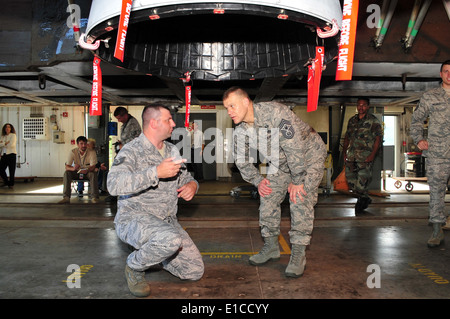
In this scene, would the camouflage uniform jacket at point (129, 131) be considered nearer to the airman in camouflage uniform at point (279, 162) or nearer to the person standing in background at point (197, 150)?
the airman in camouflage uniform at point (279, 162)

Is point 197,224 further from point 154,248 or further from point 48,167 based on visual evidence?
point 48,167

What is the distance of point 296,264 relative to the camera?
9.14 feet

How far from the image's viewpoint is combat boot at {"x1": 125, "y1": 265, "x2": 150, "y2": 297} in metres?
2.37

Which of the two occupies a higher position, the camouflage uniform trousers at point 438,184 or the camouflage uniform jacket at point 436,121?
the camouflage uniform jacket at point 436,121

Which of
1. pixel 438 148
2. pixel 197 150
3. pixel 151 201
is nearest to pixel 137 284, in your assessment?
pixel 151 201

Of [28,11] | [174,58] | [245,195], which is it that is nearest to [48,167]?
[245,195]

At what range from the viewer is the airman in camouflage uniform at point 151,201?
230 cm

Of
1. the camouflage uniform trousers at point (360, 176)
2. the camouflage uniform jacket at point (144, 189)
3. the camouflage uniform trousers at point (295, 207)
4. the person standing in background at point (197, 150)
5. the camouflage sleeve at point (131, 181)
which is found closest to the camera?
the camouflage sleeve at point (131, 181)

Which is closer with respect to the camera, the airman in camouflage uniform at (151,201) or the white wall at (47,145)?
the airman in camouflage uniform at (151,201)

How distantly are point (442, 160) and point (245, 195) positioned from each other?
4.70 m

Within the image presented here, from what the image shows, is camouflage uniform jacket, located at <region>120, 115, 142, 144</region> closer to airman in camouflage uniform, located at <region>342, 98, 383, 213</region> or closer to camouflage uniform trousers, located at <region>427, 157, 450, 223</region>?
airman in camouflage uniform, located at <region>342, 98, 383, 213</region>

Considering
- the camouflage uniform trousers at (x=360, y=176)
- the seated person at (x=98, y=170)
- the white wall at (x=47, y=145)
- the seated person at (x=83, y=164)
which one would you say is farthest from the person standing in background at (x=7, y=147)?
the camouflage uniform trousers at (x=360, y=176)

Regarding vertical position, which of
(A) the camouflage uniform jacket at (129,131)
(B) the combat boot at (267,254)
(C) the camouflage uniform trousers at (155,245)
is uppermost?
(A) the camouflage uniform jacket at (129,131)

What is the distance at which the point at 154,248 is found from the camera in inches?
90.6
